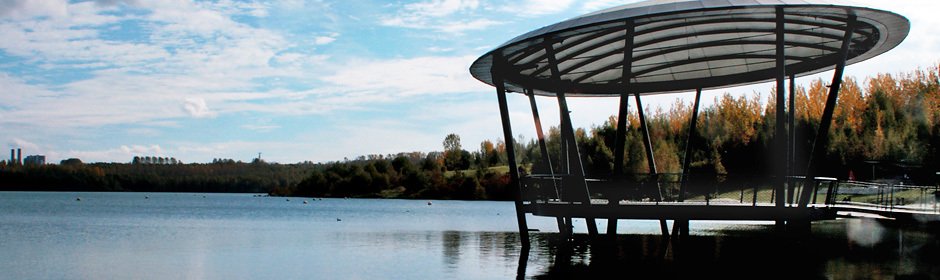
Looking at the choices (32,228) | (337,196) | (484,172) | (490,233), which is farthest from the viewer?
(337,196)

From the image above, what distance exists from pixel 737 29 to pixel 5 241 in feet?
112

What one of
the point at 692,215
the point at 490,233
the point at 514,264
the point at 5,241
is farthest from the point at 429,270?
the point at 5,241

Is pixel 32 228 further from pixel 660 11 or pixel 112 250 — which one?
pixel 660 11

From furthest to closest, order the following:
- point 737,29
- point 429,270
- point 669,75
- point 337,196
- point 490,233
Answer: point 337,196, point 490,233, point 669,75, point 429,270, point 737,29

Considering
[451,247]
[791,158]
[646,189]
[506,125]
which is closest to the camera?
[791,158]

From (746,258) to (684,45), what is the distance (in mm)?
7352

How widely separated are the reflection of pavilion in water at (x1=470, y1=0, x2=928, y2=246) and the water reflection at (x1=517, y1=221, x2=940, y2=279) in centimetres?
119

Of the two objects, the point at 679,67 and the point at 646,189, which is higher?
the point at 679,67

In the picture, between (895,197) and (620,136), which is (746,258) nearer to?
(620,136)

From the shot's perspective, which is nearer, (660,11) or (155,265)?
(660,11)

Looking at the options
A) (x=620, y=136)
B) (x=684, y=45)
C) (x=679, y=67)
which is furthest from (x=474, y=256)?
(x=684, y=45)

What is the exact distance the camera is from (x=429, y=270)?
95.7ft

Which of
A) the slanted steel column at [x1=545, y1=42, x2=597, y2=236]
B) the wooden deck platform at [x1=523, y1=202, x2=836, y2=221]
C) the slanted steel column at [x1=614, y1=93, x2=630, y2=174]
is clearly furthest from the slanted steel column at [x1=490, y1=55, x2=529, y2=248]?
the wooden deck platform at [x1=523, y1=202, x2=836, y2=221]

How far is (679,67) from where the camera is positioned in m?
33.4
